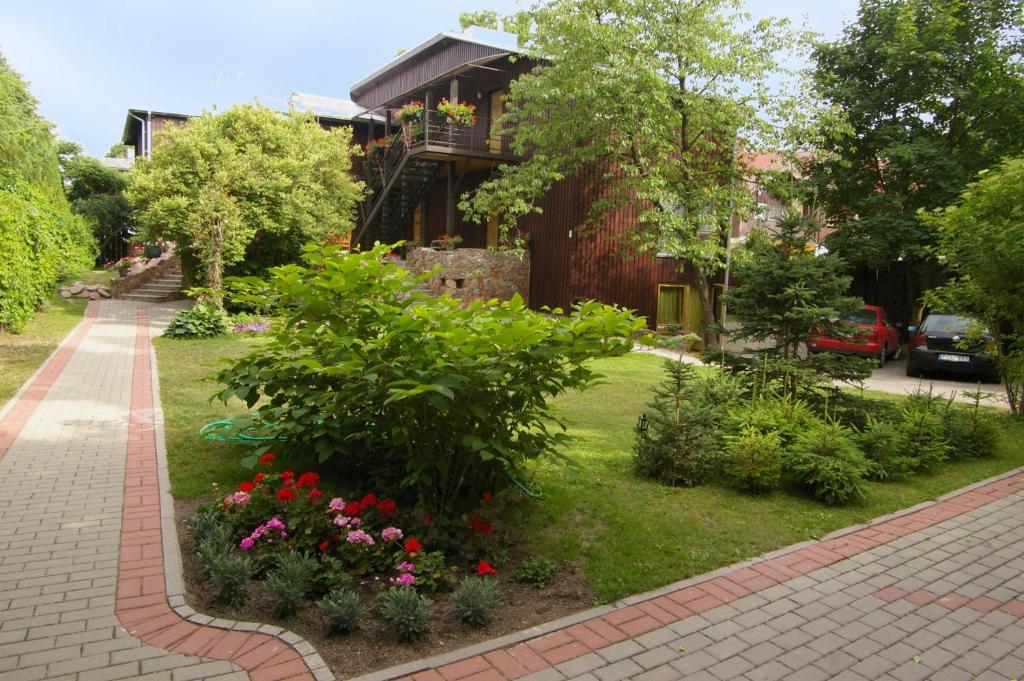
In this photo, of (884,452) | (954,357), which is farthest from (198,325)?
(954,357)

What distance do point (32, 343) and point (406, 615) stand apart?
12.7 m

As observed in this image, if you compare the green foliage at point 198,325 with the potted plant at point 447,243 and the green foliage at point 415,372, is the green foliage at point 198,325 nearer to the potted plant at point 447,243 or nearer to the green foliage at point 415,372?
the potted plant at point 447,243

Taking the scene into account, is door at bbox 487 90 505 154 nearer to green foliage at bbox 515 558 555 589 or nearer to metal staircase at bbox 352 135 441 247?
metal staircase at bbox 352 135 441 247

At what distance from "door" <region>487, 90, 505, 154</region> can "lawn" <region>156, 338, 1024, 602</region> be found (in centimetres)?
1530

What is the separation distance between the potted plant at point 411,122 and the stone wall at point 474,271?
3.96m

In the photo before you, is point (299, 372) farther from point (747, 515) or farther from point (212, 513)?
point (747, 515)

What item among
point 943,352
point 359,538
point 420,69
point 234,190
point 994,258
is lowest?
point 359,538

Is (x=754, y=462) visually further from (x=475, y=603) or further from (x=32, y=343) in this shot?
(x=32, y=343)

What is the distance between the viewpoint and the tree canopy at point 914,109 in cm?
1738

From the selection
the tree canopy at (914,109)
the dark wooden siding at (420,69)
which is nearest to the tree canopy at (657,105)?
the tree canopy at (914,109)

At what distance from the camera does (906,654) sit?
142 inches

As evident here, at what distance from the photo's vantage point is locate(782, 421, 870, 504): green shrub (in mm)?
5812

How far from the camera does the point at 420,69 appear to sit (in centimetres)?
2527

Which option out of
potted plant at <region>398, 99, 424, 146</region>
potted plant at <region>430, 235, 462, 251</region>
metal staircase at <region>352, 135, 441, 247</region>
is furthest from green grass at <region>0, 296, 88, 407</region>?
potted plant at <region>398, 99, 424, 146</region>
